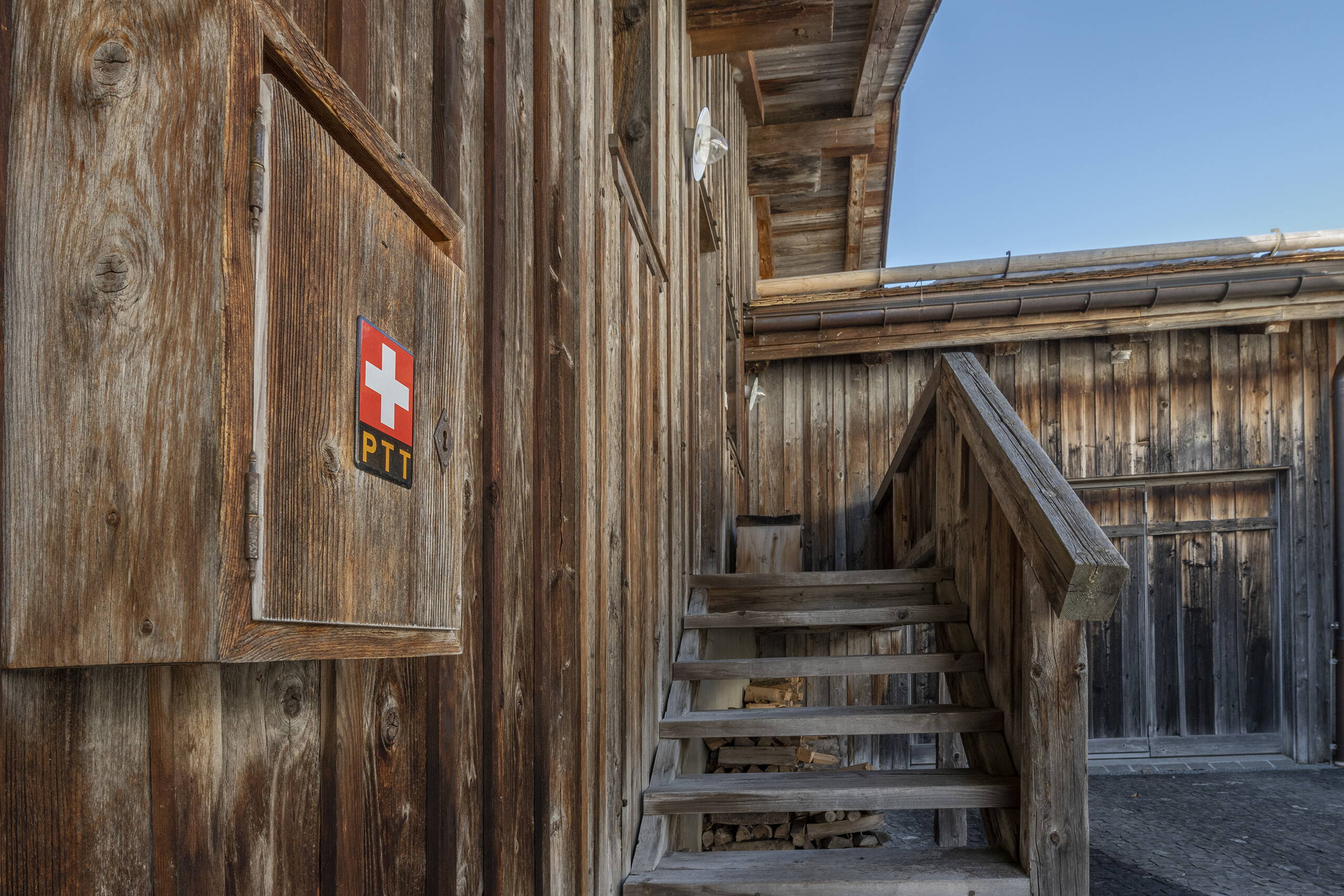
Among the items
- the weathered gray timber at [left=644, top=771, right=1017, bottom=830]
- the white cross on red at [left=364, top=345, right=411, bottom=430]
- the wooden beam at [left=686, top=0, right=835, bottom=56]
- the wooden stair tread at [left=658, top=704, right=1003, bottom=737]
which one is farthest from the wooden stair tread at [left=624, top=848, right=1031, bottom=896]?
the wooden beam at [left=686, top=0, right=835, bottom=56]

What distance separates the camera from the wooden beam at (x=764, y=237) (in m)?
8.97

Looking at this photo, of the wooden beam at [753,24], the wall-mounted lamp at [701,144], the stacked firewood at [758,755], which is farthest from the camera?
the wooden beam at [753,24]

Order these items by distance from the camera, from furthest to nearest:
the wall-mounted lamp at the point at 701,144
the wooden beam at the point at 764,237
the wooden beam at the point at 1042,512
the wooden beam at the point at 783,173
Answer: the wooden beam at the point at 764,237 < the wooden beam at the point at 783,173 < the wall-mounted lamp at the point at 701,144 < the wooden beam at the point at 1042,512

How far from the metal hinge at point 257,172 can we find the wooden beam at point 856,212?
7738 mm

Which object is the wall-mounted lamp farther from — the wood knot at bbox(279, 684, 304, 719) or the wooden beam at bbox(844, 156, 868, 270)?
the wood knot at bbox(279, 684, 304, 719)

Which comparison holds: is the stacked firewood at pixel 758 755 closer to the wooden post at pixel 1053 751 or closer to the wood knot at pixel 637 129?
the wooden post at pixel 1053 751

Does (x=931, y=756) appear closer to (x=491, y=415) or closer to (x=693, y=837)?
(x=693, y=837)

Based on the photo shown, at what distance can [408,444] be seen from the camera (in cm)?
93

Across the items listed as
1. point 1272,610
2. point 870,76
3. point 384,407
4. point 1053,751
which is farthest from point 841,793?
point 1272,610

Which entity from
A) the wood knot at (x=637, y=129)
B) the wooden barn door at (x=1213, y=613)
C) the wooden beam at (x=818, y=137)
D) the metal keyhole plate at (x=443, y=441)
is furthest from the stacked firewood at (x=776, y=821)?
the wooden beam at (x=818, y=137)

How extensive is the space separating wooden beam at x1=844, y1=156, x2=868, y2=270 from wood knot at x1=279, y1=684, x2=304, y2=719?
7657 millimetres

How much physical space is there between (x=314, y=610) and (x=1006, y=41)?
60.6 m

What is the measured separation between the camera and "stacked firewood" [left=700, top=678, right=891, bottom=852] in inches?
155

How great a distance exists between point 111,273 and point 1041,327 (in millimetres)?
6975
